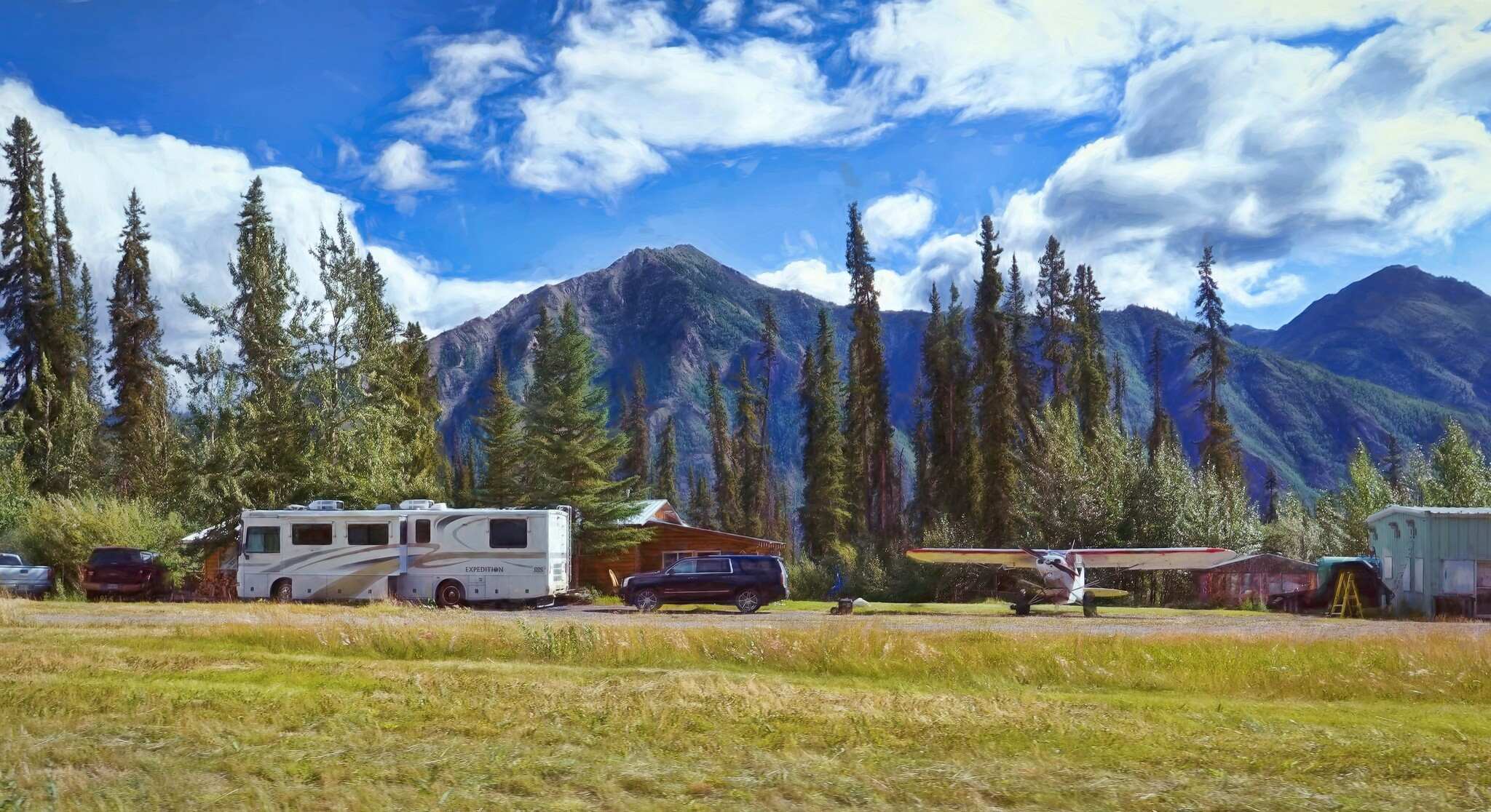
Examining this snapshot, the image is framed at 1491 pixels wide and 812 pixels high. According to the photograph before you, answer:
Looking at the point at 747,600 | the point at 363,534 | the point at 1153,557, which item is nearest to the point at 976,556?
the point at 1153,557

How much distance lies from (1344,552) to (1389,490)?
12.0 ft

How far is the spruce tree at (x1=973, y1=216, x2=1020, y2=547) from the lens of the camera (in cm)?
5366

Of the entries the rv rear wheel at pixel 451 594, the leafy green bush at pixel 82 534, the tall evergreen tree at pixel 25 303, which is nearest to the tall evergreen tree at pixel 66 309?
the tall evergreen tree at pixel 25 303

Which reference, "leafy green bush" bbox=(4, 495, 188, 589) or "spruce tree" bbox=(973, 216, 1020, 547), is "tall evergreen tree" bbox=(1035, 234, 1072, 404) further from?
"leafy green bush" bbox=(4, 495, 188, 589)

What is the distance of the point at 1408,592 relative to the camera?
3164 cm

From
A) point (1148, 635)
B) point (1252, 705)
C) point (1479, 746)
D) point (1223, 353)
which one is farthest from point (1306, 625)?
point (1223, 353)

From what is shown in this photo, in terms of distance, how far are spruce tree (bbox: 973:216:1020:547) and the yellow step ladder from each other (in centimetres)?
1821

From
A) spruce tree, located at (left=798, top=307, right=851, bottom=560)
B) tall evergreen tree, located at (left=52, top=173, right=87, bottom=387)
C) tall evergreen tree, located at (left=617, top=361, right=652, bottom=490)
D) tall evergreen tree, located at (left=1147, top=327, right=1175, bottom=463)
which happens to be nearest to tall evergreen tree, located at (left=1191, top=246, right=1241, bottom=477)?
tall evergreen tree, located at (left=1147, top=327, right=1175, bottom=463)

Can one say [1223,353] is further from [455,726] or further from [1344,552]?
[455,726]

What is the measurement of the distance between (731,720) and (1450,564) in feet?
87.9

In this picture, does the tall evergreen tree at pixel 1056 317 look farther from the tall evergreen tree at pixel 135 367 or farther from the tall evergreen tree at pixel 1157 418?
the tall evergreen tree at pixel 135 367

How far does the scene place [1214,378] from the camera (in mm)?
59312

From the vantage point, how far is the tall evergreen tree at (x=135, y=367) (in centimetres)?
5091

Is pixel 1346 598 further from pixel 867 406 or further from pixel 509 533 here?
pixel 867 406
